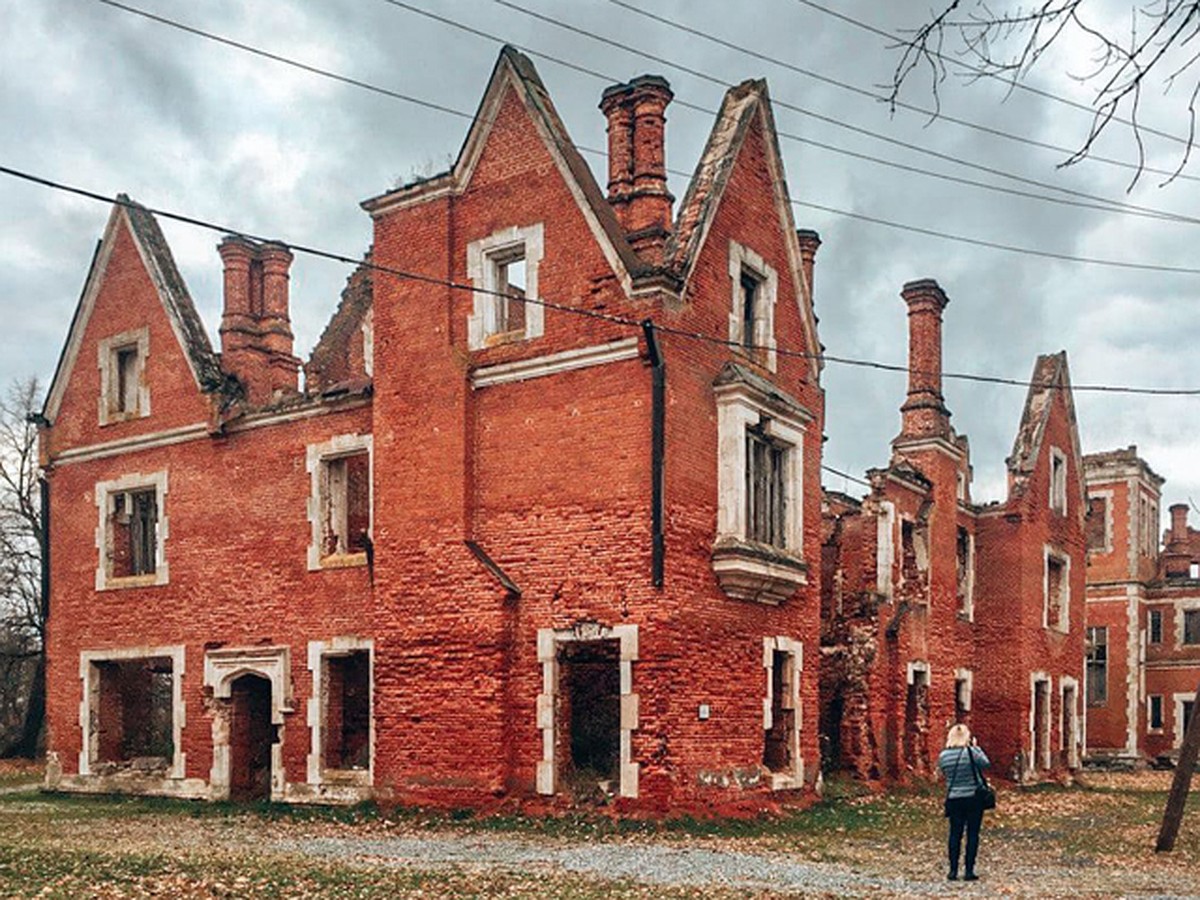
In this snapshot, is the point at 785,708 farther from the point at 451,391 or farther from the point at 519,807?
the point at 451,391

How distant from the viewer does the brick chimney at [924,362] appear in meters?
30.2

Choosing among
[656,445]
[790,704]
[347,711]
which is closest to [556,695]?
[656,445]

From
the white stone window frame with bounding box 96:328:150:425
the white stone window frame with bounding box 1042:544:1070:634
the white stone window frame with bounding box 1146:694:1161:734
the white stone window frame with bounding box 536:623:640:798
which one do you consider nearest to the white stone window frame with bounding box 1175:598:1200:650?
the white stone window frame with bounding box 1146:694:1161:734

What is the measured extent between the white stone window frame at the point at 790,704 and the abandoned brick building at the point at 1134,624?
29.0 m

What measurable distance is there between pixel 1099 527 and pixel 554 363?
35.9m

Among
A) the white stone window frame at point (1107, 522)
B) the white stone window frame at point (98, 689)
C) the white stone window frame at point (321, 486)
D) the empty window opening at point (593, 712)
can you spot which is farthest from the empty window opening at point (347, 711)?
the white stone window frame at point (1107, 522)

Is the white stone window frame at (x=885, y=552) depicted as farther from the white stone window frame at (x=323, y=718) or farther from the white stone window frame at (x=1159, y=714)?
the white stone window frame at (x=1159, y=714)

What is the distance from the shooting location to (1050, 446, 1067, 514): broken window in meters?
33.8

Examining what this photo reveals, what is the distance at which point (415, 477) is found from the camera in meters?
20.9

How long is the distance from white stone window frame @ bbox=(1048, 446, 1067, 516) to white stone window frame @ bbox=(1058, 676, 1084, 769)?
427 centimetres

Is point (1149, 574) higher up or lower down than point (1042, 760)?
higher up

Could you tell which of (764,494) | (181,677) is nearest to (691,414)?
(764,494)

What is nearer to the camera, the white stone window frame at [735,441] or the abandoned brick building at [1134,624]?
the white stone window frame at [735,441]

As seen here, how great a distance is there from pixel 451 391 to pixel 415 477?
4.72ft
